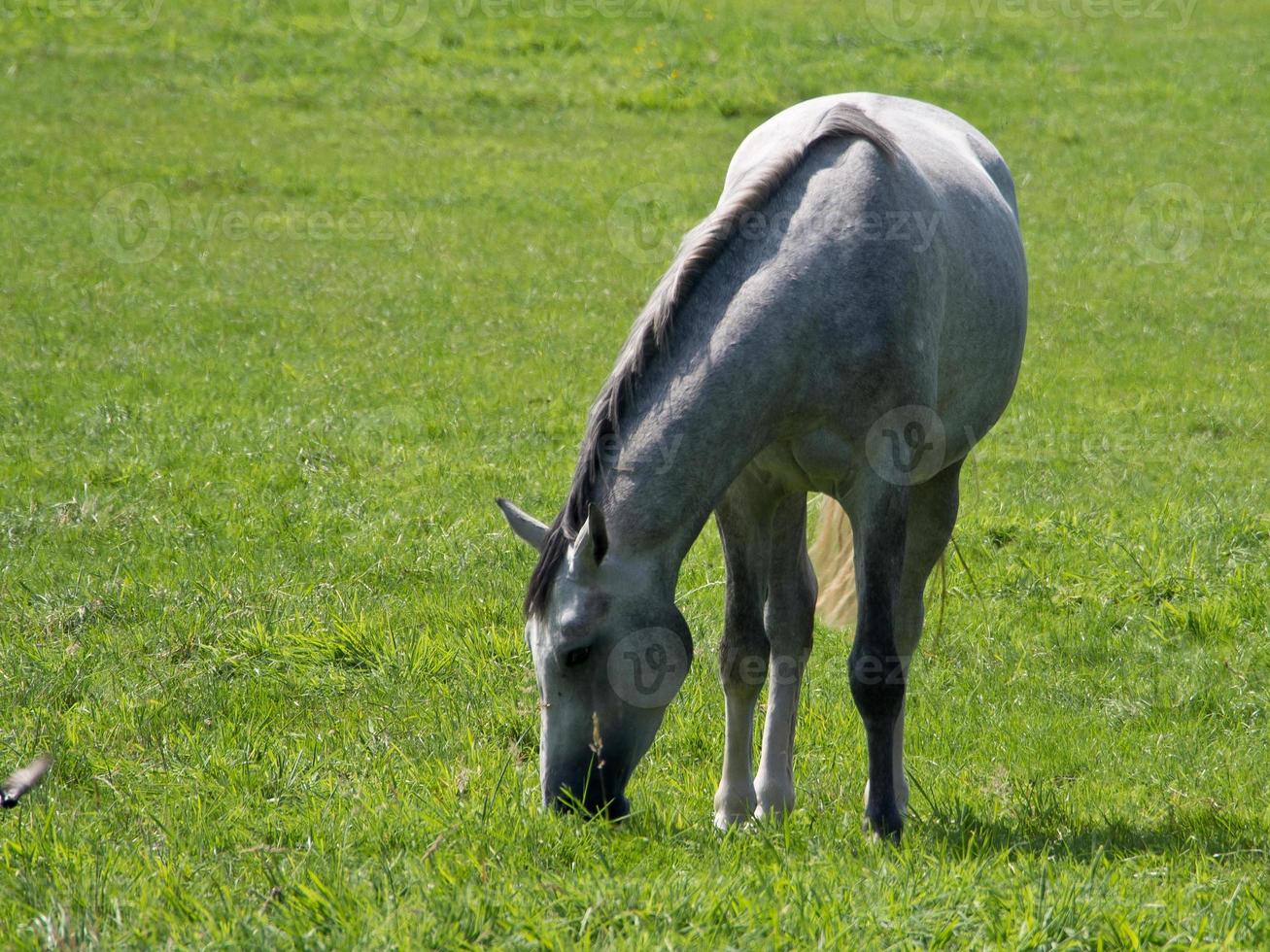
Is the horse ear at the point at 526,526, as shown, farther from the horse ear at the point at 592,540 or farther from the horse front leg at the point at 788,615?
the horse front leg at the point at 788,615

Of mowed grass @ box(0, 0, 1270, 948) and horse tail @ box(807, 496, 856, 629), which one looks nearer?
mowed grass @ box(0, 0, 1270, 948)

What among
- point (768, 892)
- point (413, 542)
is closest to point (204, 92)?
point (413, 542)

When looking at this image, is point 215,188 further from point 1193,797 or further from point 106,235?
point 1193,797

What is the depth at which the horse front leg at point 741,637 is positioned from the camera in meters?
4.49

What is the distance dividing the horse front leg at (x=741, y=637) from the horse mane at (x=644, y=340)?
0.85 metres

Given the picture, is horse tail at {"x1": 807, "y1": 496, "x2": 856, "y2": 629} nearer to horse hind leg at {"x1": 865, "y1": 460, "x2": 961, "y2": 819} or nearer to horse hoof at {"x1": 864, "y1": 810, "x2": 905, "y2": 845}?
horse hind leg at {"x1": 865, "y1": 460, "x2": 961, "y2": 819}

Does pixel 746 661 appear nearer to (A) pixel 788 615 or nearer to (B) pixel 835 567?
(A) pixel 788 615

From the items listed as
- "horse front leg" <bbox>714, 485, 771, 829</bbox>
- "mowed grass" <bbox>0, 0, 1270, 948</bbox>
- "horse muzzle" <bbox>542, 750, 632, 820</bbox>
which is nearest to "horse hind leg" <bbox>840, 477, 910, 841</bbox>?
"mowed grass" <bbox>0, 0, 1270, 948</bbox>

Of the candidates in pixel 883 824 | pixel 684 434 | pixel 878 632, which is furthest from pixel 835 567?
pixel 684 434

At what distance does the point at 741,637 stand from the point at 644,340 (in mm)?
1315

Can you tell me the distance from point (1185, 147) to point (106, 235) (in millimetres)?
13801

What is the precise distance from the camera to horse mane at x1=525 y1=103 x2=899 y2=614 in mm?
3639

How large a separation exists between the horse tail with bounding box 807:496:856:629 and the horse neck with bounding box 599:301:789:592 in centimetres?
172

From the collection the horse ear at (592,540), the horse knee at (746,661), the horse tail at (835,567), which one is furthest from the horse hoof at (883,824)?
the horse tail at (835,567)
